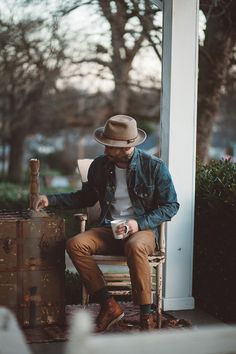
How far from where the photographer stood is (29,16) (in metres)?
9.91

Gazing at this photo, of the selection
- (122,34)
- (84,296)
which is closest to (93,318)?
(84,296)

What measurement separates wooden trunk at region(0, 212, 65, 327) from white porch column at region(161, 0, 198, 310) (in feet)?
3.24

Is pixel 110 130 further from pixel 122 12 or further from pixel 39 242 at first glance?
pixel 122 12

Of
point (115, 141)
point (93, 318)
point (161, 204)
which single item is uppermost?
point (115, 141)

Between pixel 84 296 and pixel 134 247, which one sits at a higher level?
pixel 134 247

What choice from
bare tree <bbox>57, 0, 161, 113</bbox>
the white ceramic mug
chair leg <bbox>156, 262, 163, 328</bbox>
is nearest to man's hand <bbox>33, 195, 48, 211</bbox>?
the white ceramic mug

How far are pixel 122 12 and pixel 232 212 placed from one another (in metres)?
4.99

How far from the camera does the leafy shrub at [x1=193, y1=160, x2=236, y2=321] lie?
5.02 m

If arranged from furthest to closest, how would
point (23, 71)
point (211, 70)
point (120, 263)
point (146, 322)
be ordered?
point (23, 71) < point (211, 70) < point (120, 263) < point (146, 322)

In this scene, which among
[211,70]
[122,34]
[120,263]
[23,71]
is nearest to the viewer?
[120,263]

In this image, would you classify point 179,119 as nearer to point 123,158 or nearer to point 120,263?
point 123,158

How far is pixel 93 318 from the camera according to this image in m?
4.79

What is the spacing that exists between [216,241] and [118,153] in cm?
118

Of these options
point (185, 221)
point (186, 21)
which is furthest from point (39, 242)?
A: point (186, 21)
